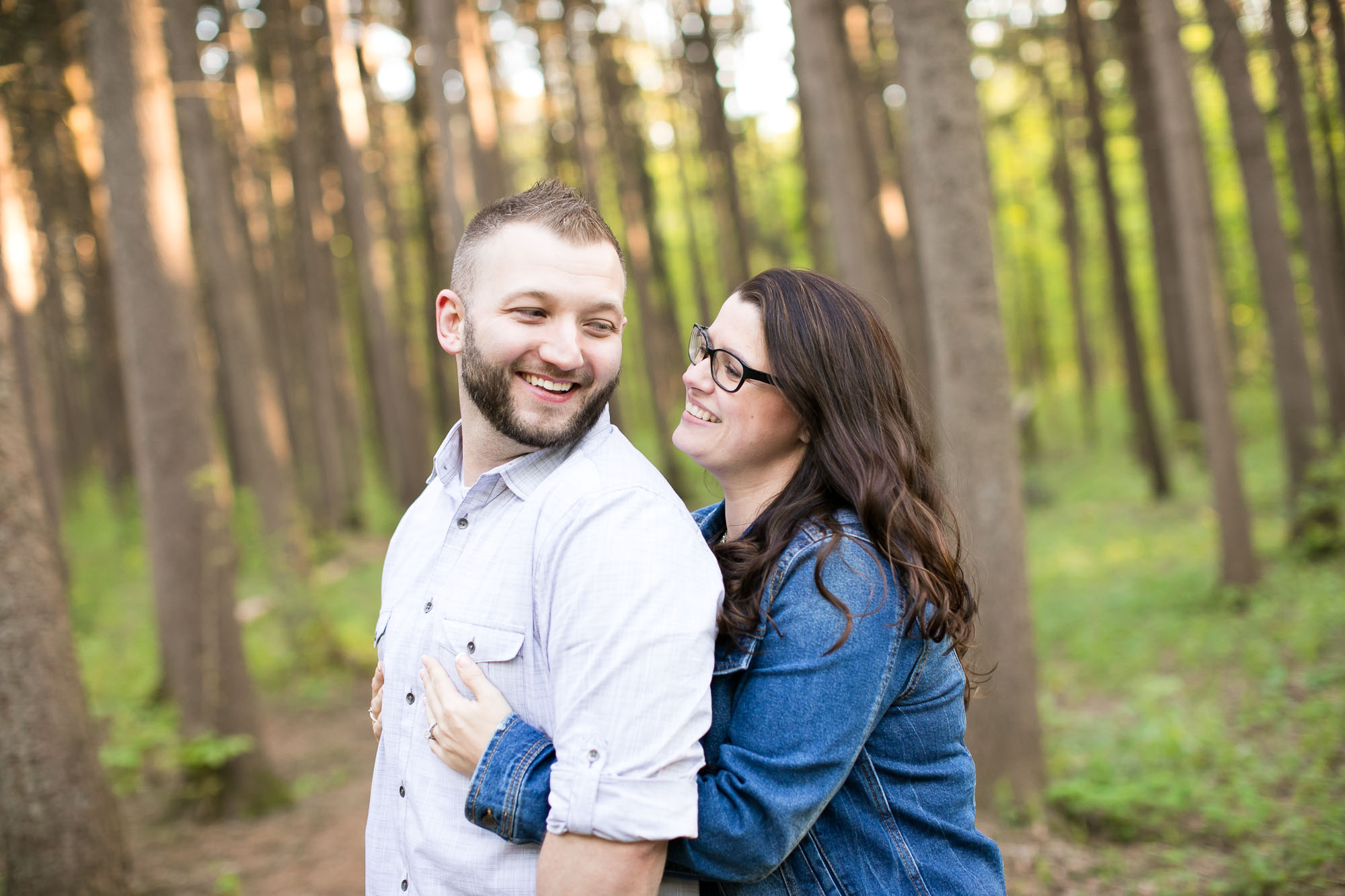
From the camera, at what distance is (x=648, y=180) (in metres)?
22.6

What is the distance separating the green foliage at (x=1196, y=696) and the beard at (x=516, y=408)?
479cm

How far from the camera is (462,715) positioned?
1796 millimetres

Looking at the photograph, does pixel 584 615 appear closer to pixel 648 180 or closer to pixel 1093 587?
pixel 1093 587

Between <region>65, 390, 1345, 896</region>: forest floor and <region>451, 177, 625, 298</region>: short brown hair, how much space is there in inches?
166

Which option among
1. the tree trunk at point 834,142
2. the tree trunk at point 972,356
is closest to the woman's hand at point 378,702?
the tree trunk at point 972,356

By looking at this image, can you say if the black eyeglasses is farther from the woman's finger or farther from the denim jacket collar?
the woman's finger

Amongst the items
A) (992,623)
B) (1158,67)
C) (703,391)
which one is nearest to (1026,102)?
(1158,67)

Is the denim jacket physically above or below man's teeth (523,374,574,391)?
below

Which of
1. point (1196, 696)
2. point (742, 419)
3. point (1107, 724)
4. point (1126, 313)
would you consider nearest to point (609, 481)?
point (742, 419)

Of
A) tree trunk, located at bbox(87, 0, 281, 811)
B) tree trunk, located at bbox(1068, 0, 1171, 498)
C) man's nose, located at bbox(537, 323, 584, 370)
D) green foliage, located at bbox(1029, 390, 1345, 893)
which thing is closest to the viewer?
man's nose, located at bbox(537, 323, 584, 370)

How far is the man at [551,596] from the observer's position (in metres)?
1.60

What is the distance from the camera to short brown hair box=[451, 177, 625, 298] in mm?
1944

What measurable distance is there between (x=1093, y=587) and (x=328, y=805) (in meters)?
9.19

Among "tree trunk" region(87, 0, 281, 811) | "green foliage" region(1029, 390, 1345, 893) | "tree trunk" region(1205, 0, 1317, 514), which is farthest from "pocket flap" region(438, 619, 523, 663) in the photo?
"tree trunk" region(1205, 0, 1317, 514)
